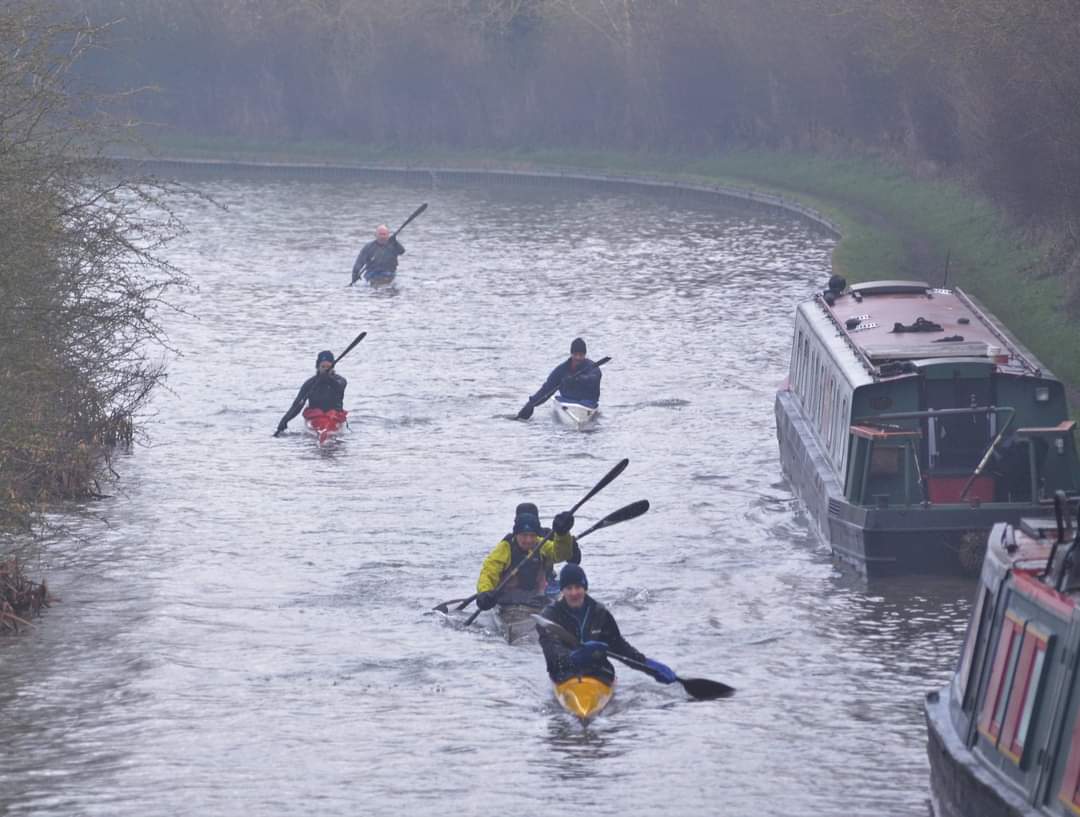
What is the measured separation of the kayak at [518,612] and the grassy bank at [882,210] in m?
11.0

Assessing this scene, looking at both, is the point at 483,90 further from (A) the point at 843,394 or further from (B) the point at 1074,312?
(A) the point at 843,394

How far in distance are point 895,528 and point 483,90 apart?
209 feet

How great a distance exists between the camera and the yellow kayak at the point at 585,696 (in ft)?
61.2

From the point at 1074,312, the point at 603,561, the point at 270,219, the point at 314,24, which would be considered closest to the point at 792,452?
the point at 603,561

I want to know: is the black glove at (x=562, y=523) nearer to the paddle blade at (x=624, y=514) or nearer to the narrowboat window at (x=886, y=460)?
the paddle blade at (x=624, y=514)

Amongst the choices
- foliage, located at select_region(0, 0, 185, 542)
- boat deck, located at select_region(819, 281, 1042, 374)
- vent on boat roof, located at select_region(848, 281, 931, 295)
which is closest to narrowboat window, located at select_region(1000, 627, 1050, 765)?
boat deck, located at select_region(819, 281, 1042, 374)

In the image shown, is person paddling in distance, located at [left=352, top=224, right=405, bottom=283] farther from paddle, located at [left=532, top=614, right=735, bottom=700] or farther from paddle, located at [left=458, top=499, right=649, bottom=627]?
paddle, located at [left=532, top=614, right=735, bottom=700]

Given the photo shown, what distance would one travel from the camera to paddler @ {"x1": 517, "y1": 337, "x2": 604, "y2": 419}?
3288cm

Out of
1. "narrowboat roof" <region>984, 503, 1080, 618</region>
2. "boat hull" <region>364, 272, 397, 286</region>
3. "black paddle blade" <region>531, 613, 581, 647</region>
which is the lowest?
"black paddle blade" <region>531, 613, 581, 647</region>

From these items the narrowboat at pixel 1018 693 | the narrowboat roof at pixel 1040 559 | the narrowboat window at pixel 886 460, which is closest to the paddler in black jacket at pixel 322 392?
the narrowboat window at pixel 886 460

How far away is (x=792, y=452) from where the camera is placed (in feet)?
90.6

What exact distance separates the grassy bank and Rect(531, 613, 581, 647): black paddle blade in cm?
1293

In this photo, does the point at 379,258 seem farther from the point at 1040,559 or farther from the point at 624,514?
the point at 1040,559

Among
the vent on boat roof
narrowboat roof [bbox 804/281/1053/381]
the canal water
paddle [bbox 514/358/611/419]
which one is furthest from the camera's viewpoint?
paddle [bbox 514/358/611/419]
